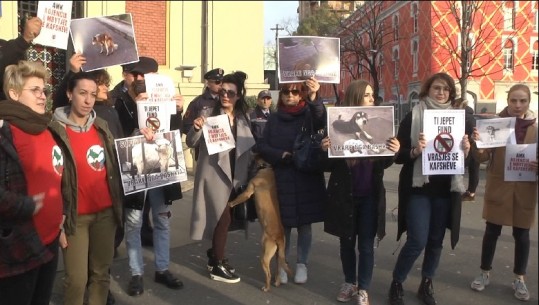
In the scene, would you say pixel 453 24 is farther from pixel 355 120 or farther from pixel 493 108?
pixel 493 108

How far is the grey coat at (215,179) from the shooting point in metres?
5.41

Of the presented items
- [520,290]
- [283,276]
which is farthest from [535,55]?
[283,276]

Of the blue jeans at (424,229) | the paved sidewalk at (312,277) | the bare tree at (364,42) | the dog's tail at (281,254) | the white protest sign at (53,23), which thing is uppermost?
the bare tree at (364,42)

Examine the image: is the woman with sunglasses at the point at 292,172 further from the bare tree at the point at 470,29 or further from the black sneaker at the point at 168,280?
the bare tree at the point at 470,29

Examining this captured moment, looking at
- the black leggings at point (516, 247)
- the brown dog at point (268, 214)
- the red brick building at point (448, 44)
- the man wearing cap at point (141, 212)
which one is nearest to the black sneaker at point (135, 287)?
the man wearing cap at point (141, 212)

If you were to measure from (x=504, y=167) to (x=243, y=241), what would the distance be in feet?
11.3

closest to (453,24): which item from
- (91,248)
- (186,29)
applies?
(186,29)

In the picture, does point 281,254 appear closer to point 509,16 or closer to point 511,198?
point 511,198

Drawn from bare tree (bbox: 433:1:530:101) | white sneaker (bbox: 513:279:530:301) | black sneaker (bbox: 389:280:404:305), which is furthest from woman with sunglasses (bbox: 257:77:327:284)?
bare tree (bbox: 433:1:530:101)

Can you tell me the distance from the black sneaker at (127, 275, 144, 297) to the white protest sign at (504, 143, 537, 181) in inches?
136

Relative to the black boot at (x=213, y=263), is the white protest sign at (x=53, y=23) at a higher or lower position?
higher

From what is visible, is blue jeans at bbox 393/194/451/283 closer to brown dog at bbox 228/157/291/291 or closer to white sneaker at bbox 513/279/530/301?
white sneaker at bbox 513/279/530/301

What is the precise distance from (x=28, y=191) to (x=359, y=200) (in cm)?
270

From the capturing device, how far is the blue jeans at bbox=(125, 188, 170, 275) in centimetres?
Answer: 494
